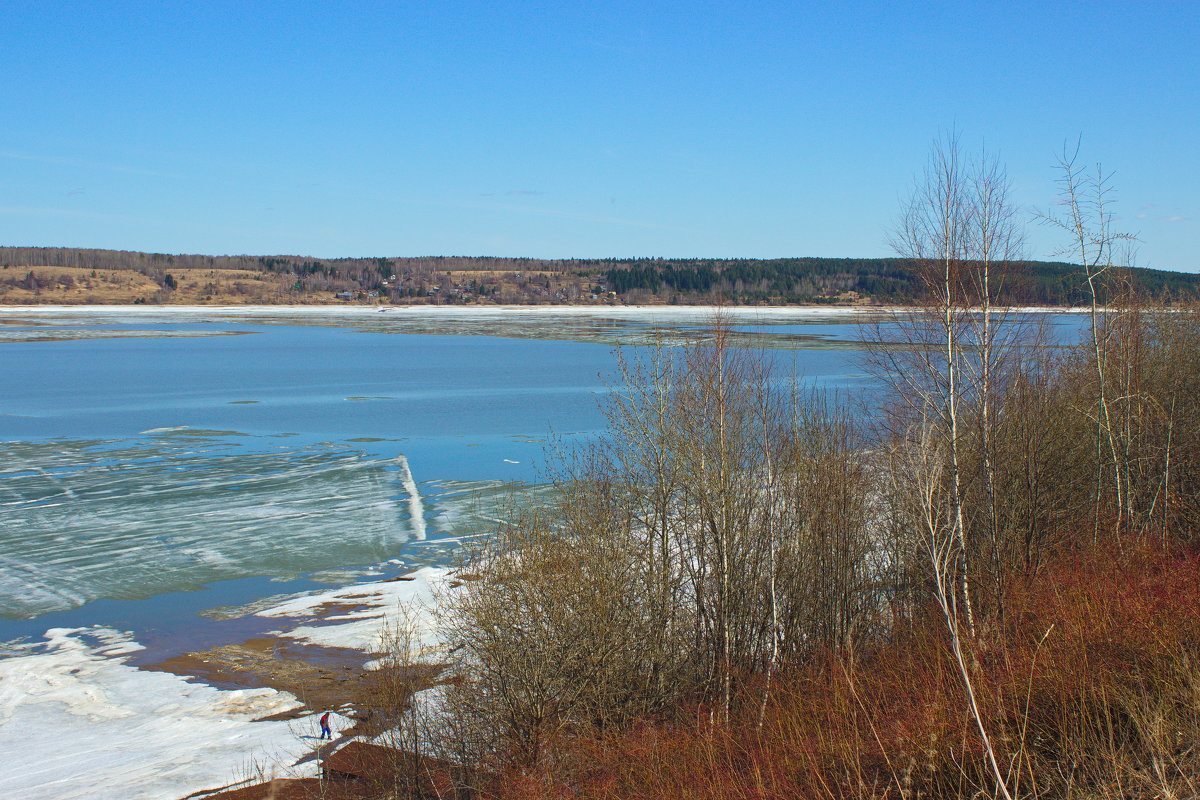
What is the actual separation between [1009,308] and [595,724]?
7243mm

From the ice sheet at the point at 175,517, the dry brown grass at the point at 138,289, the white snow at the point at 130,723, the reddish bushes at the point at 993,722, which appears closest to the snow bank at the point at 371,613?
the white snow at the point at 130,723

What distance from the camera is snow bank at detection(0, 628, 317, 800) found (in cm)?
848

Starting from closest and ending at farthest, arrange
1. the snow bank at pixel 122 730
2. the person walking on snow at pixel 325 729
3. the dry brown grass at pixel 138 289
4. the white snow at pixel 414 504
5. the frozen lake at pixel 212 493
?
the snow bank at pixel 122 730
the person walking on snow at pixel 325 729
the frozen lake at pixel 212 493
the white snow at pixel 414 504
the dry brown grass at pixel 138 289

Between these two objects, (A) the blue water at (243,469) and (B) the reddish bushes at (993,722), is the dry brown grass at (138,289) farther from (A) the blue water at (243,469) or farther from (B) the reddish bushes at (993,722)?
(B) the reddish bushes at (993,722)

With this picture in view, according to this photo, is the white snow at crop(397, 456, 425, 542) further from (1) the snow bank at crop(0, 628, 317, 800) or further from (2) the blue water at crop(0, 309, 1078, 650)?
(1) the snow bank at crop(0, 628, 317, 800)

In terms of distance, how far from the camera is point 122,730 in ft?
31.1

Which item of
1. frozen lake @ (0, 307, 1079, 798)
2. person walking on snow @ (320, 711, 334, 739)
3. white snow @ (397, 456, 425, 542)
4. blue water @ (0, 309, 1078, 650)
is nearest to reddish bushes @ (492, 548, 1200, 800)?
person walking on snow @ (320, 711, 334, 739)

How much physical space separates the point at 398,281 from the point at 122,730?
5636 inches

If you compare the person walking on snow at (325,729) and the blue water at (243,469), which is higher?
the blue water at (243,469)

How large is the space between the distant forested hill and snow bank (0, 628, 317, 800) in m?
98.0

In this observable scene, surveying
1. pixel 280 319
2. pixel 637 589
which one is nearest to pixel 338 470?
pixel 637 589

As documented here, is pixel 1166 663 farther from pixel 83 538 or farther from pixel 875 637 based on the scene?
pixel 83 538

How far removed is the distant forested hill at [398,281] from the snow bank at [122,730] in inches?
3858

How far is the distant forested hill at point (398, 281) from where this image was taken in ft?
388
